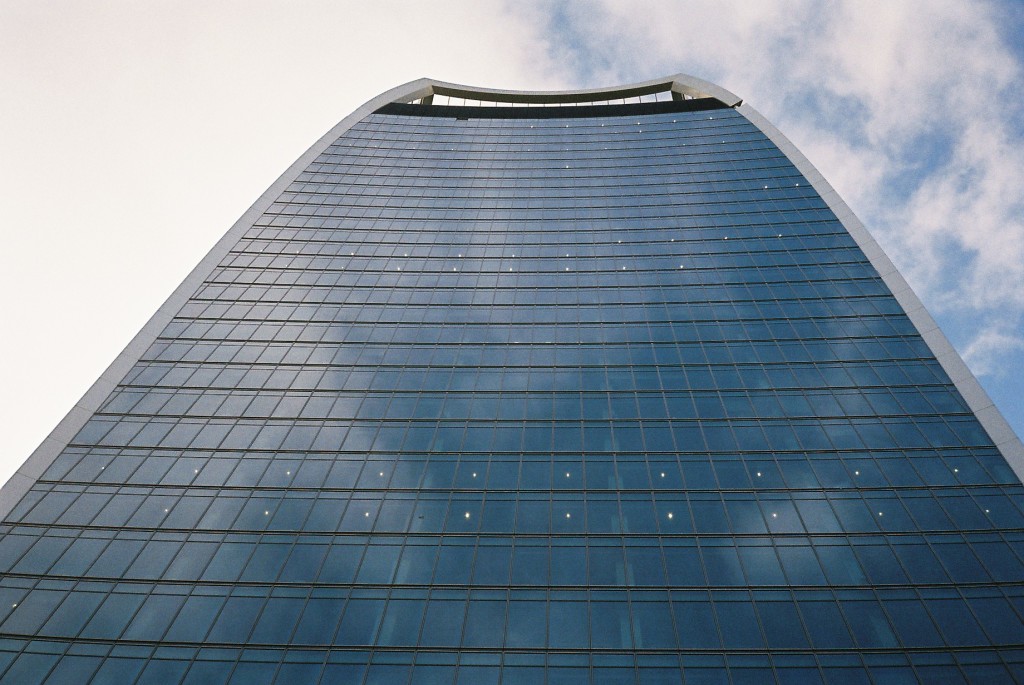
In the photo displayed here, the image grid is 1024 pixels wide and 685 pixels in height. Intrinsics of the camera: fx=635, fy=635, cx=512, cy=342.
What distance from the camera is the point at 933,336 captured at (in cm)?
3734

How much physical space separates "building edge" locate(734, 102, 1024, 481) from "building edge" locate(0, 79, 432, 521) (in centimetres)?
4622

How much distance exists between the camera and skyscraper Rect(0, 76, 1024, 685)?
23656 mm

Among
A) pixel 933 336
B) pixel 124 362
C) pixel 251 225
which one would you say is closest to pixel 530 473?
pixel 124 362

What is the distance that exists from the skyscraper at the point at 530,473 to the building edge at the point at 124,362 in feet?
Result: 0.66

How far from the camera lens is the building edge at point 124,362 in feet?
99.3

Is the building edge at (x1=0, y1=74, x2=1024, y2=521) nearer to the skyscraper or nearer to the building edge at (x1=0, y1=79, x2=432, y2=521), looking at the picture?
the building edge at (x1=0, y1=79, x2=432, y2=521)

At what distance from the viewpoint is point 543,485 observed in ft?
99.7

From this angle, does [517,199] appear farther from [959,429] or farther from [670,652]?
[670,652]

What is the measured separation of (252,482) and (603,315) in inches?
914

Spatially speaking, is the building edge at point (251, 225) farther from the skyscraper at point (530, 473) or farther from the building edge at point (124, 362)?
the skyscraper at point (530, 473)

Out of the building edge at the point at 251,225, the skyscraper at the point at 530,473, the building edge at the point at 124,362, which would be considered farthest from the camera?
the building edge at the point at 251,225

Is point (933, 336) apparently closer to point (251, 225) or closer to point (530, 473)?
point (530, 473)

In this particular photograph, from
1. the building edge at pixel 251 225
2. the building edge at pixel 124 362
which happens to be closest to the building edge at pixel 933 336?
the building edge at pixel 251 225

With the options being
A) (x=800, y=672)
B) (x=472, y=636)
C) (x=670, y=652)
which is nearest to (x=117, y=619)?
(x=472, y=636)
